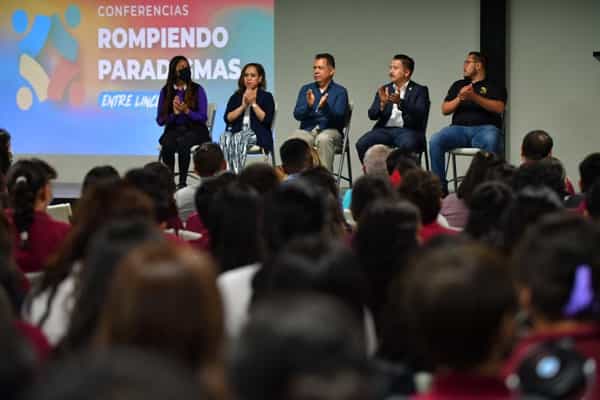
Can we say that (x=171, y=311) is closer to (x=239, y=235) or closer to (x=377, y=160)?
(x=239, y=235)

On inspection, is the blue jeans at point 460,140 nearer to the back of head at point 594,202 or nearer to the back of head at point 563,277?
the back of head at point 594,202

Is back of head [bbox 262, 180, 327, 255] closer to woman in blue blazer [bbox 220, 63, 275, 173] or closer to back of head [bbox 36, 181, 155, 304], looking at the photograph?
back of head [bbox 36, 181, 155, 304]

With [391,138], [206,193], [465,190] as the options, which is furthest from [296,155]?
[391,138]

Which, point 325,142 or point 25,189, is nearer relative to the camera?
point 25,189

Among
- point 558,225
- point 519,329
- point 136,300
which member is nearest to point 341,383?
point 136,300

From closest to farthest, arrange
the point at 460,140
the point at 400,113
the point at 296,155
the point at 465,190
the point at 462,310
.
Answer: the point at 462,310, the point at 465,190, the point at 296,155, the point at 460,140, the point at 400,113

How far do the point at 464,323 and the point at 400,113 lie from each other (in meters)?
6.05

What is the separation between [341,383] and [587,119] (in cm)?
816

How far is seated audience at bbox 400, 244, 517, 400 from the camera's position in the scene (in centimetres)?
134

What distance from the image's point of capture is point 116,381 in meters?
0.75

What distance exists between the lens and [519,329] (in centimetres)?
A: 207

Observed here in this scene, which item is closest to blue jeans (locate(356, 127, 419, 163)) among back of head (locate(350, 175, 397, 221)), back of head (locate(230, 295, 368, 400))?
back of head (locate(350, 175, 397, 221))

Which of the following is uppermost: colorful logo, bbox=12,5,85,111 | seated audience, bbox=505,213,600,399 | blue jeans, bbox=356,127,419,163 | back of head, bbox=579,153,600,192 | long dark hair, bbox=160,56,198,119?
colorful logo, bbox=12,5,85,111

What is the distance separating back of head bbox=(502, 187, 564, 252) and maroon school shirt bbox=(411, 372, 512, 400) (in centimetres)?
130
